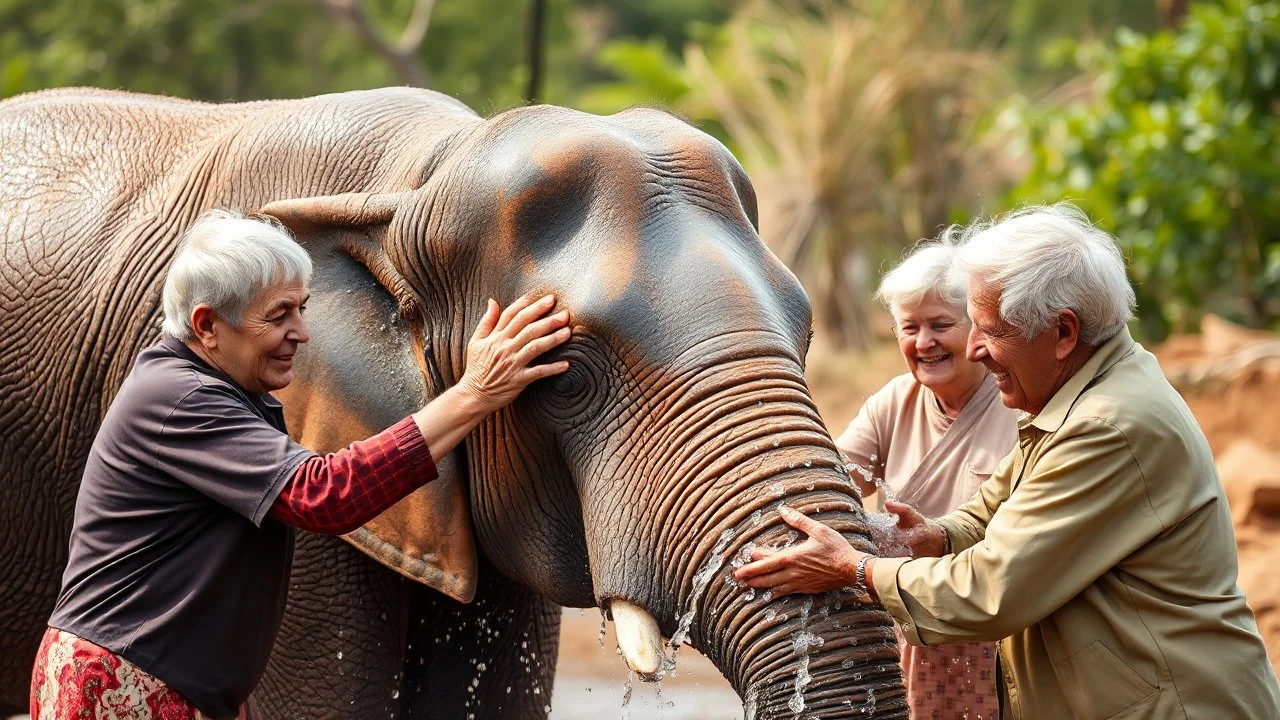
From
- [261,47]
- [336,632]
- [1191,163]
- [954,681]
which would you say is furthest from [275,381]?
[261,47]

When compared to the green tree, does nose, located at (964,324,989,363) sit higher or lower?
higher

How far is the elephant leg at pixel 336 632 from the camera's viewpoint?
4.12 metres

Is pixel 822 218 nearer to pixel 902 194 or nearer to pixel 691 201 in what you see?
pixel 902 194

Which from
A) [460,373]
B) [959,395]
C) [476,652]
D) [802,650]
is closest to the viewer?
[802,650]

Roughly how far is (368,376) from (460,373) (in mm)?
237

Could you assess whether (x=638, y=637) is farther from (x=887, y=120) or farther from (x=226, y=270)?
(x=887, y=120)

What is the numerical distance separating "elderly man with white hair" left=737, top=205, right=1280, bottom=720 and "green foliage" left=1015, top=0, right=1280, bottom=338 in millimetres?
8383

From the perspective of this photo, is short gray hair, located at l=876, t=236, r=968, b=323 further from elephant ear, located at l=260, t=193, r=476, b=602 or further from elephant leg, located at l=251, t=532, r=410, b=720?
elephant leg, located at l=251, t=532, r=410, b=720

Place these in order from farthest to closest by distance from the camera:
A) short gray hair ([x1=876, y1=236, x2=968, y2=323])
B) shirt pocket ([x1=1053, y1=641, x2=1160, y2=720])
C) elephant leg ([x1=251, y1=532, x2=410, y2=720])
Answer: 1. short gray hair ([x1=876, y1=236, x2=968, y2=323])
2. elephant leg ([x1=251, y1=532, x2=410, y2=720])
3. shirt pocket ([x1=1053, y1=641, x2=1160, y2=720])

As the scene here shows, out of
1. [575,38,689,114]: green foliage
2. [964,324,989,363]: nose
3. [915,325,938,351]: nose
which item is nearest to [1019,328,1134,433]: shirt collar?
[964,324,989,363]: nose

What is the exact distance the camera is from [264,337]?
11.4ft

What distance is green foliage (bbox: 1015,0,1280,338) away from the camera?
11.9 m

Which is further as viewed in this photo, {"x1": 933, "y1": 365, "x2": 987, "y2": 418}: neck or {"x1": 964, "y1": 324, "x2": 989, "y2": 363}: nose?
{"x1": 933, "y1": 365, "x2": 987, "y2": 418}: neck

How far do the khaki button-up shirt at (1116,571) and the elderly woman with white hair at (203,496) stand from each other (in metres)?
1.15
